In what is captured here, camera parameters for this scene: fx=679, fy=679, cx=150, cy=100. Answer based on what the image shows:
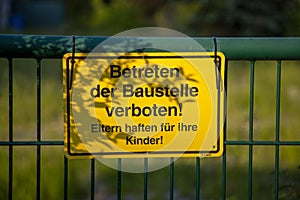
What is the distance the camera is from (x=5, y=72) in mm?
10023

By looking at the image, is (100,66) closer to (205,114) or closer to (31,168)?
(205,114)

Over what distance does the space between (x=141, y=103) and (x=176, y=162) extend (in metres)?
4.05

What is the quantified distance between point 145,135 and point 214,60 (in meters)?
0.35

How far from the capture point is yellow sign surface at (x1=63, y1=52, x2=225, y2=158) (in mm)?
2307

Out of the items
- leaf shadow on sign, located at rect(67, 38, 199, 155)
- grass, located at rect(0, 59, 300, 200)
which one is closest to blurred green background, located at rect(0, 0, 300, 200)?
grass, located at rect(0, 59, 300, 200)

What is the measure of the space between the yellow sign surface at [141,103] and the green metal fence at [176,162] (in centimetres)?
5

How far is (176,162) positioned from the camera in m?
6.32

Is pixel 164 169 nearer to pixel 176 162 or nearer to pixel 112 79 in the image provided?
pixel 176 162

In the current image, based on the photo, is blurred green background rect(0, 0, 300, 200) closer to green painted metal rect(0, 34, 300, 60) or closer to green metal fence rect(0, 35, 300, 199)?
green metal fence rect(0, 35, 300, 199)

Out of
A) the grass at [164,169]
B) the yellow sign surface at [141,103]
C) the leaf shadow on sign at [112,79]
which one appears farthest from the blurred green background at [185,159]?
the leaf shadow on sign at [112,79]

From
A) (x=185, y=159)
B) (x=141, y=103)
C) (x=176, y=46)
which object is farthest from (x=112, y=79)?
(x=185, y=159)

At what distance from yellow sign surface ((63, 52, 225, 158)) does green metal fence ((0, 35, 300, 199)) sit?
0.05 m

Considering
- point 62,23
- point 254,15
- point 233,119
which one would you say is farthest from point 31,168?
point 62,23

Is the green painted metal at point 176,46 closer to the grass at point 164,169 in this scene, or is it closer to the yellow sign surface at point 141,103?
the yellow sign surface at point 141,103
